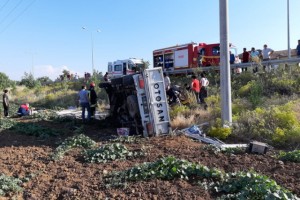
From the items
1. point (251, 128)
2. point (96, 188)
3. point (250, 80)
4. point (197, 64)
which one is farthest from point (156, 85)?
point (197, 64)

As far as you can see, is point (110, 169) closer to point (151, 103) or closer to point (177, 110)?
point (151, 103)

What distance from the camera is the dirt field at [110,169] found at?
5.72 m

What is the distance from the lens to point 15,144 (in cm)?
1090

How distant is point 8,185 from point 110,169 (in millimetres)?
1920

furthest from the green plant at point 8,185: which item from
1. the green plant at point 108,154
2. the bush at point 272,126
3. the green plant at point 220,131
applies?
the bush at point 272,126

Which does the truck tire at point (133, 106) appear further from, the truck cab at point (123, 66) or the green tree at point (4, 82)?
the green tree at point (4, 82)

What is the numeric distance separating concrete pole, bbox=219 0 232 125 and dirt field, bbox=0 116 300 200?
1.61 m

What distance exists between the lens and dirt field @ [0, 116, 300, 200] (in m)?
5.72

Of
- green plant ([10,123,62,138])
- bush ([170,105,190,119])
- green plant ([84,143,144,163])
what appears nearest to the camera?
green plant ([84,143,144,163])

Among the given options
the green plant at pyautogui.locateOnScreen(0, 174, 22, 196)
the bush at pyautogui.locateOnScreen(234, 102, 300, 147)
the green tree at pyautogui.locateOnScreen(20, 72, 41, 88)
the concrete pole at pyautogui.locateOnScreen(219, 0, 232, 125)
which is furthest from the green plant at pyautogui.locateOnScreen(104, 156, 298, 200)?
the green tree at pyautogui.locateOnScreen(20, 72, 41, 88)

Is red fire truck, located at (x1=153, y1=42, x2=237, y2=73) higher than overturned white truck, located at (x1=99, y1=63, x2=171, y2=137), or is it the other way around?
red fire truck, located at (x1=153, y1=42, x2=237, y2=73)

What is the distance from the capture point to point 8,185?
20.6 ft

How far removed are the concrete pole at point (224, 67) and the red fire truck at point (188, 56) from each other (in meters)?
13.7

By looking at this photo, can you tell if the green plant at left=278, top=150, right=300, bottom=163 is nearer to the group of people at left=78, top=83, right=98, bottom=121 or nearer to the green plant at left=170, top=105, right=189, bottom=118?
the green plant at left=170, top=105, right=189, bottom=118
